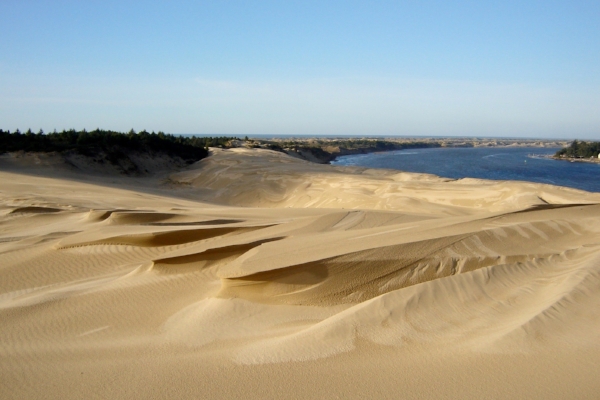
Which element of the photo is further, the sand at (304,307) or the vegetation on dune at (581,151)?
the vegetation on dune at (581,151)

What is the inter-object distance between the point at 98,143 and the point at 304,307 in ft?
72.5

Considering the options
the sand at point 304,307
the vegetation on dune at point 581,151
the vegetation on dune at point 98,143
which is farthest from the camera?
the vegetation on dune at point 581,151

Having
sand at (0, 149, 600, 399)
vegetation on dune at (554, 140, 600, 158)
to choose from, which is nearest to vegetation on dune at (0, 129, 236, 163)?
sand at (0, 149, 600, 399)

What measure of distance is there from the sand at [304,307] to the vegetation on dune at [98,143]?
50.0 ft

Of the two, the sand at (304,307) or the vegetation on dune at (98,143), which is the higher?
the vegetation on dune at (98,143)

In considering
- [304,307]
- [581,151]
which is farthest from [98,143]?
[581,151]

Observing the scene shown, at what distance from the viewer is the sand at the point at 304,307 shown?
10.4 feet

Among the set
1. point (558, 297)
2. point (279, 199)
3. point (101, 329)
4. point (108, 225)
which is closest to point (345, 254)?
point (558, 297)

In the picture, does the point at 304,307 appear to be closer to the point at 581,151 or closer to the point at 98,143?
the point at 98,143

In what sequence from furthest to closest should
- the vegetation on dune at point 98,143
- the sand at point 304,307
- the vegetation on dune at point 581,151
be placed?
1. the vegetation on dune at point 581,151
2. the vegetation on dune at point 98,143
3. the sand at point 304,307

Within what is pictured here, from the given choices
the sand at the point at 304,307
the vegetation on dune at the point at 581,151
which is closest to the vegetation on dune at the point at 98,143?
the sand at the point at 304,307

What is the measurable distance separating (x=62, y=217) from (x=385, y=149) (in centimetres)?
7184

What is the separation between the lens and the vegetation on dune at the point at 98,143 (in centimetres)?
2167

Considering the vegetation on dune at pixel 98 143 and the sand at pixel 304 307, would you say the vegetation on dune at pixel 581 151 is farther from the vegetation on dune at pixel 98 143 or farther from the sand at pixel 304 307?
the sand at pixel 304 307
